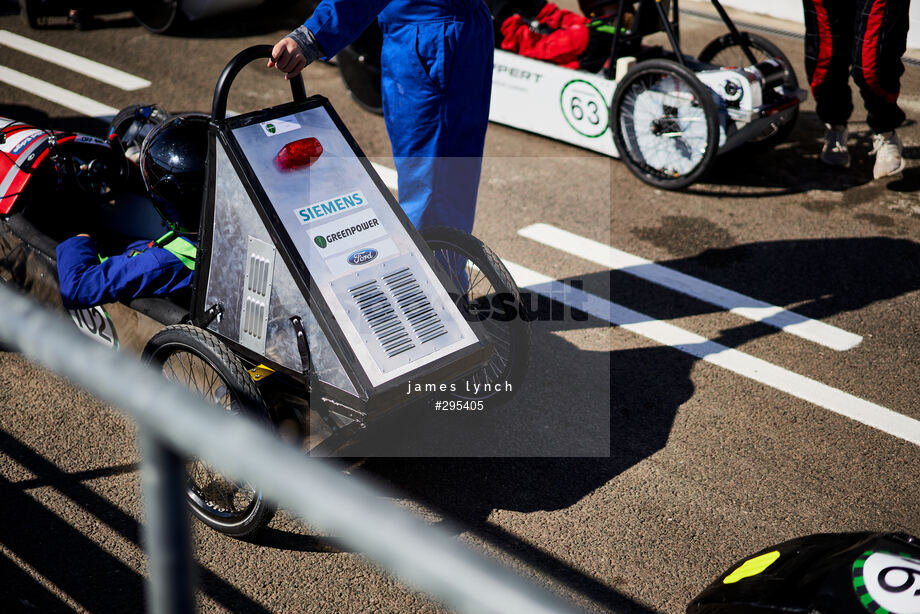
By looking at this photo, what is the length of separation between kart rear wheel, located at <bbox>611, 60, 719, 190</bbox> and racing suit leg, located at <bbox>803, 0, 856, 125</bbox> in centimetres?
98

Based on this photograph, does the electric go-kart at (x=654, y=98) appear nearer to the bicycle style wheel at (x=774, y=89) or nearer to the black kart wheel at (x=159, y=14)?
the bicycle style wheel at (x=774, y=89)

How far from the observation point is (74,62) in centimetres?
718

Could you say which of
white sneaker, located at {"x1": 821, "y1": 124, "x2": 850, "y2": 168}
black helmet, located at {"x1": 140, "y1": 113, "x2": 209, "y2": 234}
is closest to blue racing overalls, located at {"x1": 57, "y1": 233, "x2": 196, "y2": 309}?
black helmet, located at {"x1": 140, "y1": 113, "x2": 209, "y2": 234}

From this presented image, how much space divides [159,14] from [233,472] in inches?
310

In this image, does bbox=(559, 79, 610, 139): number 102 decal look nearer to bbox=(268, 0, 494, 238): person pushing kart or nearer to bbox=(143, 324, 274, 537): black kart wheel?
bbox=(268, 0, 494, 238): person pushing kart

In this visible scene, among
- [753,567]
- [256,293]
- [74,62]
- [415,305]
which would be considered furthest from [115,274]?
[74,62]

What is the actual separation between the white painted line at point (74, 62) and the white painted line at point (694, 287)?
3867 millimetres

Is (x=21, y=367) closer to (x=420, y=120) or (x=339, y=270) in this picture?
(x=339, y=270)

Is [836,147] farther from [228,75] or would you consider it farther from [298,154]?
[228,75]

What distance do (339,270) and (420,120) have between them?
1014 mm

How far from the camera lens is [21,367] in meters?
3.67

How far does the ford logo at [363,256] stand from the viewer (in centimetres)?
283

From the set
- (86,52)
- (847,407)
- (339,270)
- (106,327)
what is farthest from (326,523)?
(86,52)

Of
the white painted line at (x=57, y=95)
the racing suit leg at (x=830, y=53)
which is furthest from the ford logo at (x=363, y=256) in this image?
the white painted line at (x=57, y=95)
